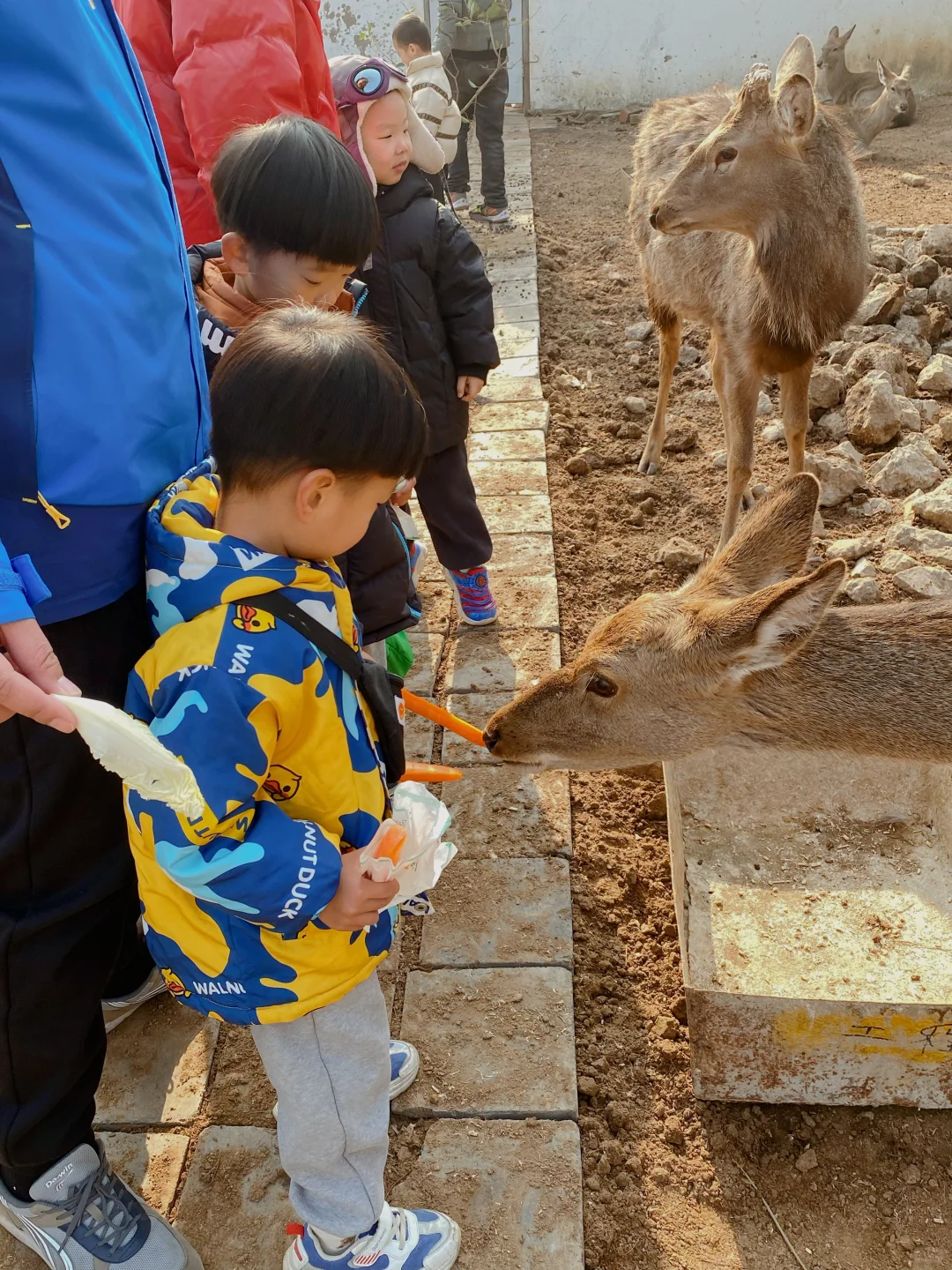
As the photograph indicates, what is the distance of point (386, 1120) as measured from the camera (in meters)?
1.84

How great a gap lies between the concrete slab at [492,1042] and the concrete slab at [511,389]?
4007mm

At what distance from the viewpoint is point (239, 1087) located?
7.98ft

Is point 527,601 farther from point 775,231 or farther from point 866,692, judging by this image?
point 775,231

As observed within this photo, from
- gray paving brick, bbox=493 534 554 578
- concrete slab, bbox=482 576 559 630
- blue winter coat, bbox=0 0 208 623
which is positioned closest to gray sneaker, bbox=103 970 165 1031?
blue winter coat, bbox=0 0 208 623

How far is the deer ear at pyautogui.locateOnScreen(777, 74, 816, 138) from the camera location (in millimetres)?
4578

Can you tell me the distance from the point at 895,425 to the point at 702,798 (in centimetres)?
296

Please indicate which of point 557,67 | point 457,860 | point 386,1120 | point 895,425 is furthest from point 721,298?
point 557,67

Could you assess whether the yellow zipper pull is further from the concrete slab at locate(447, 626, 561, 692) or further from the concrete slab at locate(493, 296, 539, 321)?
the concrete slab at locate(493, 296, 539, 321)

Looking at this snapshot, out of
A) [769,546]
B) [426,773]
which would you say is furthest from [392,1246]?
[769,546]

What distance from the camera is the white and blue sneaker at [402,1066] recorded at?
7.75 feet

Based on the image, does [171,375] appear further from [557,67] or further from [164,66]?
[557,67]

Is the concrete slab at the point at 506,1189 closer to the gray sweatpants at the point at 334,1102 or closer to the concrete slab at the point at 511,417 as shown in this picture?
the gray sweatpants at the point at 334,1102

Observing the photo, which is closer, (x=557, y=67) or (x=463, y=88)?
(x=463, y=88)

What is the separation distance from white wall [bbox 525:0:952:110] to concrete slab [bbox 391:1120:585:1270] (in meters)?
14.3
